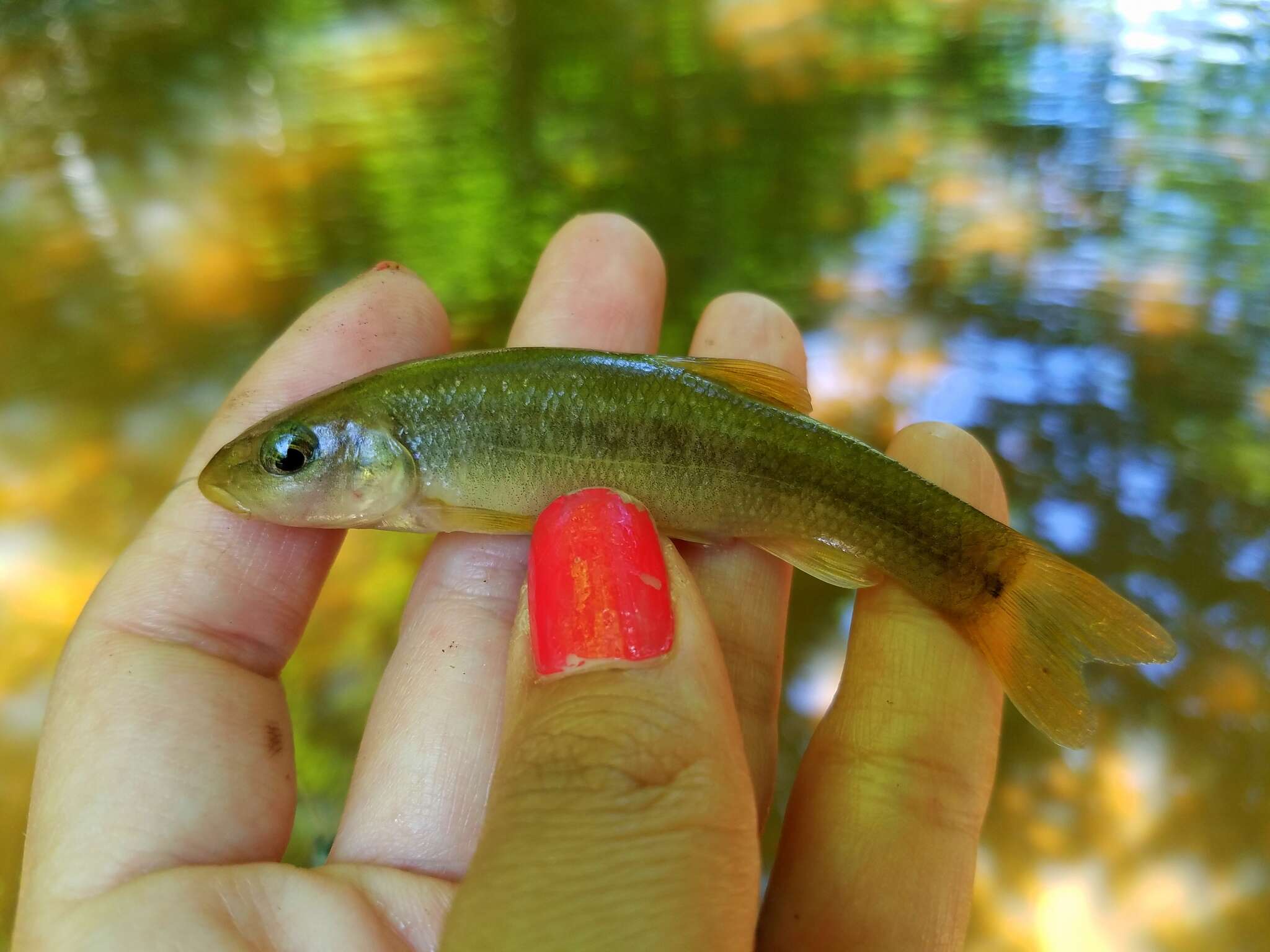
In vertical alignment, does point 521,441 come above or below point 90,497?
above

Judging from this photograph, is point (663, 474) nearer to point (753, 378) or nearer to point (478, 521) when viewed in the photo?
point (753, 378)

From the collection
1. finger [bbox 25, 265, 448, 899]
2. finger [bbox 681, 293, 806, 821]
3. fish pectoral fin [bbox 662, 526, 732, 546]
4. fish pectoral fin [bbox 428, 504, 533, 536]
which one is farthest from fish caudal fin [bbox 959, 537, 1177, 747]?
finger [bbox 25, 265, 448, 899]

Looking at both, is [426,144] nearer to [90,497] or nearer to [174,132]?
[174,132]

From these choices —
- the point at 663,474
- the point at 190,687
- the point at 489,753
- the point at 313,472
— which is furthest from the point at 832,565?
the point at 190,687

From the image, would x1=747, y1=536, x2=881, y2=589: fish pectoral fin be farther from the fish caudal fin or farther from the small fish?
the fish caudal fin

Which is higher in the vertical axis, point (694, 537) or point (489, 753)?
point (694, 537)

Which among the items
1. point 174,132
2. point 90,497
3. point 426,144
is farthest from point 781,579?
point 174,132

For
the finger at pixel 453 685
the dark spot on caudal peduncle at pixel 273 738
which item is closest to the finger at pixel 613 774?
the finger at pixel 453 685

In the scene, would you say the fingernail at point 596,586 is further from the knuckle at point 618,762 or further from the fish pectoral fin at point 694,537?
the fish pectoral fin at point 694,537
